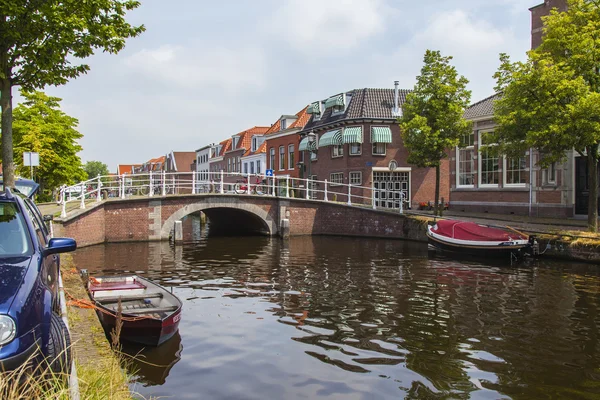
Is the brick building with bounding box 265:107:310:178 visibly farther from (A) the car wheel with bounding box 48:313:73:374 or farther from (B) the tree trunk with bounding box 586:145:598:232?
(A) the car wheel with bounding box 48:313:73:374

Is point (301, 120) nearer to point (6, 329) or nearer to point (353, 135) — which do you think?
point (353, 135)

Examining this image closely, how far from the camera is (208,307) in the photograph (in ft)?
34.2

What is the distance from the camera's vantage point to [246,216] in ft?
99.6

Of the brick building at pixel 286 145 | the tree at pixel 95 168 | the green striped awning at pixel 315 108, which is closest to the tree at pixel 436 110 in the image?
the green striped awning at pixel 315 108

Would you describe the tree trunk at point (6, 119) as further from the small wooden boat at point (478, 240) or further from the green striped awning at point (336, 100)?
the green striped awning at point (336, 100)

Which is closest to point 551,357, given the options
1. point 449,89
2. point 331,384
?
point 331,384

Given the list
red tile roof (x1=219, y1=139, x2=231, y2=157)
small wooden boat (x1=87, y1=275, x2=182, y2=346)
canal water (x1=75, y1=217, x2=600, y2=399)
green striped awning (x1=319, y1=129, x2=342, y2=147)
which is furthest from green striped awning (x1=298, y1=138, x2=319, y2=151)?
small wooden boat (x1=87, y1=275, x2=182, y2=346)

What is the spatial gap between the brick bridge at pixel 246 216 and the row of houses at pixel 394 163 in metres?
1.48

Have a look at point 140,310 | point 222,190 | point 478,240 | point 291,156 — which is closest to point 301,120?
point 291,156

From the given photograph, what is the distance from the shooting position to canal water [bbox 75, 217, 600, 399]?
6.35m

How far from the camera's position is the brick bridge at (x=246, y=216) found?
2150cm

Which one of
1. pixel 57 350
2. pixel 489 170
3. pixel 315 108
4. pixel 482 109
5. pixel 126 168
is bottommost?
pixel 57 350

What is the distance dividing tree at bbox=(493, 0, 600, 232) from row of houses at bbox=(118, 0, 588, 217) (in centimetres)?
229

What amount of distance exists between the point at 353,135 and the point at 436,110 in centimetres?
903
